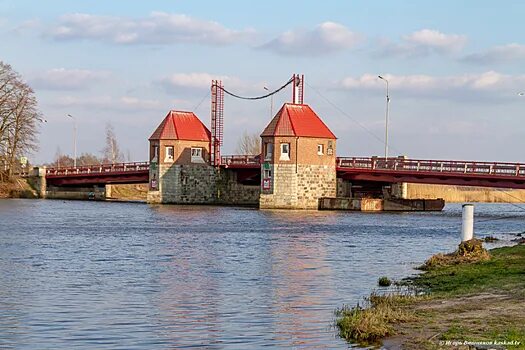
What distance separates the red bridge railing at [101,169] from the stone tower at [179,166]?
18.4 ft

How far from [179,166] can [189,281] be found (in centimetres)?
7602

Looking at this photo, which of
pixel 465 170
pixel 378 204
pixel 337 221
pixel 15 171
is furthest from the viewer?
pixel 15 171

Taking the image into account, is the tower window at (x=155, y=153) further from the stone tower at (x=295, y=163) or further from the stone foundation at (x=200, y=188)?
the stone tower at (x=295, y=163)

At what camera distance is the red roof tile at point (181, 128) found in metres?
104

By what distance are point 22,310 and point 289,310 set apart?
6964mm

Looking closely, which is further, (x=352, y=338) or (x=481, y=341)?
(x=352, y=338)

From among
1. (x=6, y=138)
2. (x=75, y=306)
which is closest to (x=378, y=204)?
(x=6, y=138)

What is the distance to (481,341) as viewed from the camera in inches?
583

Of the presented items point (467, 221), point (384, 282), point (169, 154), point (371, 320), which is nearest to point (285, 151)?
point (169, 154)

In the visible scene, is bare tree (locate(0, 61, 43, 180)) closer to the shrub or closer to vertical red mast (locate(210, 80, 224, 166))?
vertical red mast (locate(210, 80, 224, 166))

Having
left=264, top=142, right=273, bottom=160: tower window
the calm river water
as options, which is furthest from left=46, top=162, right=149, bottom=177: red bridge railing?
the calm river water

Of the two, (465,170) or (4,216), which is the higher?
(465,170)

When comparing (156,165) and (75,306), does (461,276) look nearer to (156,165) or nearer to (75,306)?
(75,306)

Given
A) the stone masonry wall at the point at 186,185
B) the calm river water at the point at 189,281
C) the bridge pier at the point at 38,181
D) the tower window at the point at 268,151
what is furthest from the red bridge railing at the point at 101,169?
the calm river water at the point at 189,281
